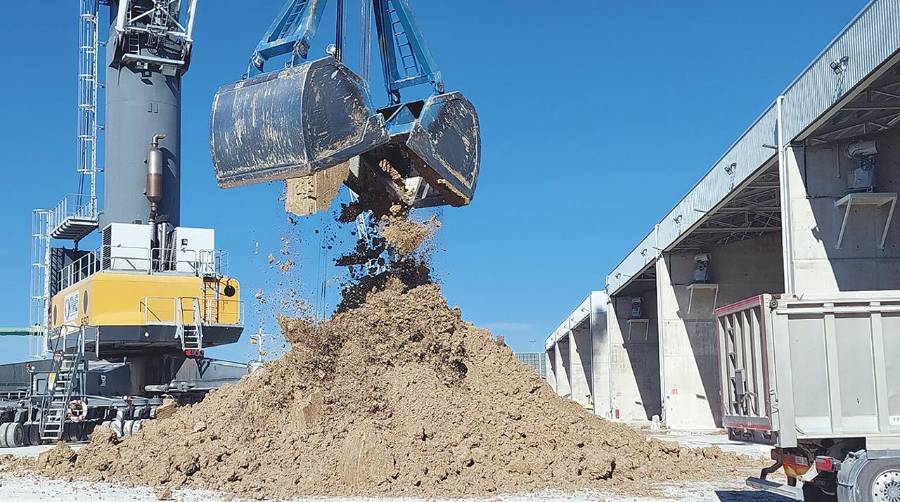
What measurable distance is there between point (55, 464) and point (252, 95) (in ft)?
23.9

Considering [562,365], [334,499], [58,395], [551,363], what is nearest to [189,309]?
[58,395]

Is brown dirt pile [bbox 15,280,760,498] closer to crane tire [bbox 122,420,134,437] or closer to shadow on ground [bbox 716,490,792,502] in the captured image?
shadow on ground [bbox 716,490,792,502]

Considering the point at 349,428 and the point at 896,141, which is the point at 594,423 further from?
the point at 896,141

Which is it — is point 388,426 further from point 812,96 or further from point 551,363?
point 551,363

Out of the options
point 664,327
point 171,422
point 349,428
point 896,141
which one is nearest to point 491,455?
point 349,428

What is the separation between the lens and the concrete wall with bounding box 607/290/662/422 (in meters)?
41.7

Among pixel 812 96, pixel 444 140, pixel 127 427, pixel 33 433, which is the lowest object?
pixel 33 433

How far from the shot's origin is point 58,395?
2303cm

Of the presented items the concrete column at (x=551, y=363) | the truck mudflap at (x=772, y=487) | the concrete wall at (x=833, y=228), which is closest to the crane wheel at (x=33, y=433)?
the concrete wall at (x=833, y=228)

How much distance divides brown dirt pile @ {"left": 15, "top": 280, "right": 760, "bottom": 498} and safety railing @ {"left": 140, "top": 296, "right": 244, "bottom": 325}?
1027 cm

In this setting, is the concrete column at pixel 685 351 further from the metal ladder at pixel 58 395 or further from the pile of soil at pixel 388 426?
the metal ladder at pixel 58 395

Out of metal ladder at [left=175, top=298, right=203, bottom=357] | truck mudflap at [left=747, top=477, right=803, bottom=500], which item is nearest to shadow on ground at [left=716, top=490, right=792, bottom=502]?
truck mudflap at [left=747, top=477, right=803, bottom=500]

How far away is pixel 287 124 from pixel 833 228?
11696mm

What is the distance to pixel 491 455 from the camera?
14008 millimetres
